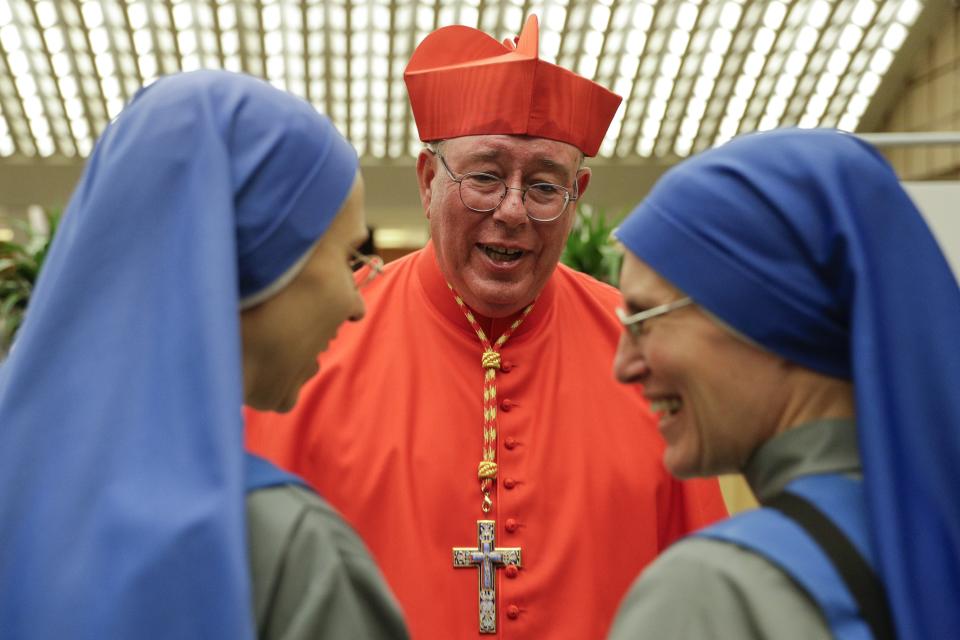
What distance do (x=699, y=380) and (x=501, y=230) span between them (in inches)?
53.8

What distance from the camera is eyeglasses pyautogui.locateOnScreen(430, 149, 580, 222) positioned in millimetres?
2943

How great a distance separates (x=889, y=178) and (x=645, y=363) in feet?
1.40

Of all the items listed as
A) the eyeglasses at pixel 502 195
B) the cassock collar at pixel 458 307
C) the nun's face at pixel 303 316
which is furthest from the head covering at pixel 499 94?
the nun's face at pixel 303 316

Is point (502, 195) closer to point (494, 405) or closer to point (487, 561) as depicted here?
point (494, 405)

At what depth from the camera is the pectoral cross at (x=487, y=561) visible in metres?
2.69

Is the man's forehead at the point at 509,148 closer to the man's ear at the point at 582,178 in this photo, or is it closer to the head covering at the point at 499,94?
the head covering at the point at 499,94

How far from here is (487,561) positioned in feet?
8.88

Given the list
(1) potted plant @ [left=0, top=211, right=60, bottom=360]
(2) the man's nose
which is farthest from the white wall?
(1) potted plant @ [left=0, top=211, right=60, bottom=360]

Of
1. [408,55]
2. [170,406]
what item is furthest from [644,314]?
[408,55]

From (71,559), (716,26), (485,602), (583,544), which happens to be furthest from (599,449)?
(716,26)

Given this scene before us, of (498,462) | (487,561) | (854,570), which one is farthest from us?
(498,462)

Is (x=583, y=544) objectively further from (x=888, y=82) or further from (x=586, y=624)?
(x=888, y=82)

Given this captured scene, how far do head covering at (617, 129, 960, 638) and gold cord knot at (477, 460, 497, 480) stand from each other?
127cm

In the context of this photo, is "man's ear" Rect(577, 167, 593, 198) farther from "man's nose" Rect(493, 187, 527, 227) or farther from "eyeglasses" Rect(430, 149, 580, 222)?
"man's nose" Rect(493, 187, 527, 227)
